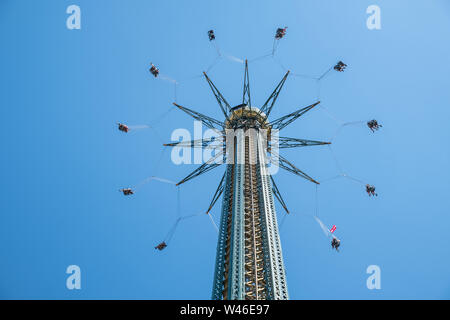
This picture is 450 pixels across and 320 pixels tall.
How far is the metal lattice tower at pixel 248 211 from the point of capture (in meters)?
24.4

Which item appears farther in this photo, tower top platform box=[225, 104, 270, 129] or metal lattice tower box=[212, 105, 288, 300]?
tower top platform box=[225, 104, 270, 129]

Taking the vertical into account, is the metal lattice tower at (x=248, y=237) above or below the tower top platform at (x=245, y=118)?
below

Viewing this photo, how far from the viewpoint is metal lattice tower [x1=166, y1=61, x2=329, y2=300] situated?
24.4 m

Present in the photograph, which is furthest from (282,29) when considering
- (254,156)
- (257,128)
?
(254,156)

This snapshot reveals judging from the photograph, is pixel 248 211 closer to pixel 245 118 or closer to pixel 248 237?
pixel 248 237

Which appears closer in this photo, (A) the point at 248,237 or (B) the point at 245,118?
(A) the point at 248,237

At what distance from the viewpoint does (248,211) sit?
31453 millimetres

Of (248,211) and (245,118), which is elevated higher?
(245,118)

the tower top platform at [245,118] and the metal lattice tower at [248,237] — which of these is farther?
the tower top platform at [245,118]

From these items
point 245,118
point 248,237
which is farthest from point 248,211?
point 245,118

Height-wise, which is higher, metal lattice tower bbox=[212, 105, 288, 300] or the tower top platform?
the tower top platform
